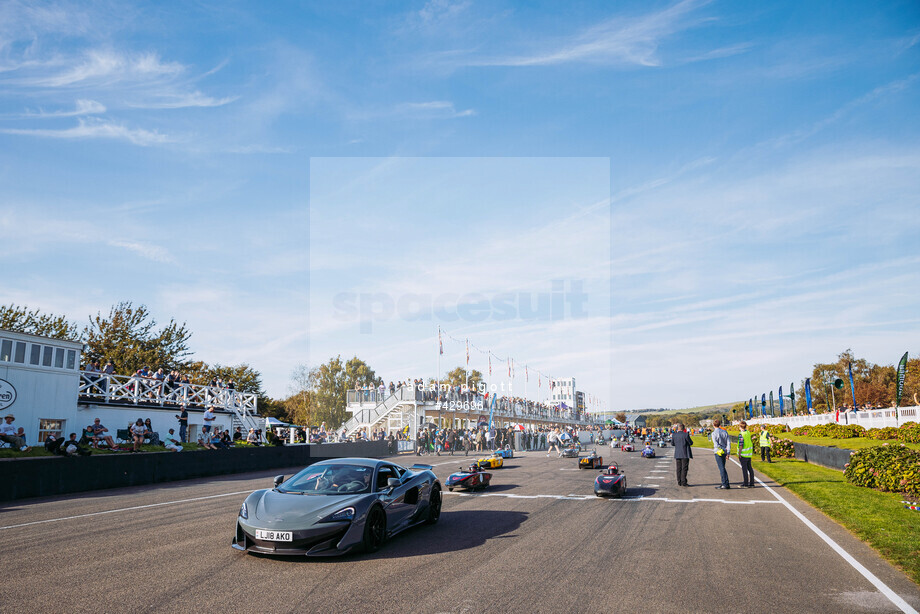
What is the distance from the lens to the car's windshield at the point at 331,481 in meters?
9.00

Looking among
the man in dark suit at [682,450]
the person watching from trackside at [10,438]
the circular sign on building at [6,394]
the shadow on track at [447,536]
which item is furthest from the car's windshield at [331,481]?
the circular sign on building at [6,394]

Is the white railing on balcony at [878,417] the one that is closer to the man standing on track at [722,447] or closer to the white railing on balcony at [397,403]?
the man standing on track at [722,447]

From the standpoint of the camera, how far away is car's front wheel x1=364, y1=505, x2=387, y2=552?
8.35 meters

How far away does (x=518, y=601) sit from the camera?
6156 mm

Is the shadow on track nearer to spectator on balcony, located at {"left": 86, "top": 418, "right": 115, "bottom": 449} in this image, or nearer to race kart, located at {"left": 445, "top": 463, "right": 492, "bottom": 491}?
race kart, located at {"left": 445, "top": 463, "right": 492, "bottom": 491}

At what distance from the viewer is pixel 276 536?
25.4 feet

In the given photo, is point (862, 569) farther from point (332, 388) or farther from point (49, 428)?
point (332, 388)

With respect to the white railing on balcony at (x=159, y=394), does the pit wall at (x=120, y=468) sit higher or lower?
lower

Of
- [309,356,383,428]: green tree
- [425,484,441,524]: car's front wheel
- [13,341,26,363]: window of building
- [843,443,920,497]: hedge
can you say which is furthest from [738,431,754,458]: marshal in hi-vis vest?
[309,356,383,428]: green tree

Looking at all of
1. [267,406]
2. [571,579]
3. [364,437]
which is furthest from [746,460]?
[267,406]

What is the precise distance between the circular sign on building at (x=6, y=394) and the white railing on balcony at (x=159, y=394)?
11.4ft

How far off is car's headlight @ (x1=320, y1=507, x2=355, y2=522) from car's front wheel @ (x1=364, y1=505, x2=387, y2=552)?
286 mm

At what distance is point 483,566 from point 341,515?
2.00 m

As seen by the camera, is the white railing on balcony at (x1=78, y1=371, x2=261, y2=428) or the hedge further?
the white railing on balcony at (x1=78, y1=371, x2=261, y2=428)
